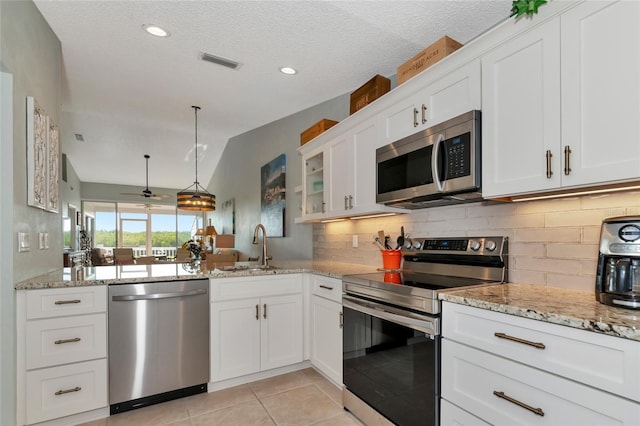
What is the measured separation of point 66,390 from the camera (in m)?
2.04

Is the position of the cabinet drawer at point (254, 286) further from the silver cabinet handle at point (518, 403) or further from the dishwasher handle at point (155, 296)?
the silver cabinet handle at point (518, 403)

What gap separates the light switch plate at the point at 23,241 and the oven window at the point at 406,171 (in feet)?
7.62

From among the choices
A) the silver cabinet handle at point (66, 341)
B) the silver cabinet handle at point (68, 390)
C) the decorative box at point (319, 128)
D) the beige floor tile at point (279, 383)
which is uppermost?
the decorative box at point (319, 128)

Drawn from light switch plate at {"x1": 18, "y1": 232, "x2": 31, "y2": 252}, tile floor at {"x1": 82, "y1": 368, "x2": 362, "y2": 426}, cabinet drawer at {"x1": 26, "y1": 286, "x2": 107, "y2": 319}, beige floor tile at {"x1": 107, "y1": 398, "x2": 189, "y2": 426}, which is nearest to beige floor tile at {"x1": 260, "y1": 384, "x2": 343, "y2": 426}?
tile floor at {"x1": 82, "y1": 368, "x2": 362, "y2": 426}

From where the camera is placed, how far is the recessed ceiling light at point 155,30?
244 cm

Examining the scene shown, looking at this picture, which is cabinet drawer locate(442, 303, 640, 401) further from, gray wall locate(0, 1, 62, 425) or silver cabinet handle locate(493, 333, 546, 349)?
gray wall locate(0, 1, 62, 425)

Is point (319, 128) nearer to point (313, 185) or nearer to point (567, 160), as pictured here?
point (313, 185)

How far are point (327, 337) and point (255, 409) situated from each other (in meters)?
0.71

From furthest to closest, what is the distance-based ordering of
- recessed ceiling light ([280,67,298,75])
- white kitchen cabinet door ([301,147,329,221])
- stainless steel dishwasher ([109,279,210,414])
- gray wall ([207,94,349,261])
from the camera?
gray wall ([207,94,349,261]) → white kitchen cabinet door ([301,147,329,221]) → recessed ceiling light ([280,67,298,75]) → stainless steel dishwasher ([109,279,210,414])

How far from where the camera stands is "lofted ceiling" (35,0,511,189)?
2162 millimetres

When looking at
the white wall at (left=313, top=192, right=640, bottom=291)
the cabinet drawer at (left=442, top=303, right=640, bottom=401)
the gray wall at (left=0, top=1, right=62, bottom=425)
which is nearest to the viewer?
the cabinet drawer at (left=442, top=303, right=640, bottom=401)

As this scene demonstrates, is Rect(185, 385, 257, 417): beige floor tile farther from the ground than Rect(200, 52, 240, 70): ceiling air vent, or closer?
closer

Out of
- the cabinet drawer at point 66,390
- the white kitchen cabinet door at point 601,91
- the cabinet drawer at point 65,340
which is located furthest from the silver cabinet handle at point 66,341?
the white kitchen cabinet door at point 601,91

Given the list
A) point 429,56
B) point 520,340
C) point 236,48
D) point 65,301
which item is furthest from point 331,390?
point 236,48
